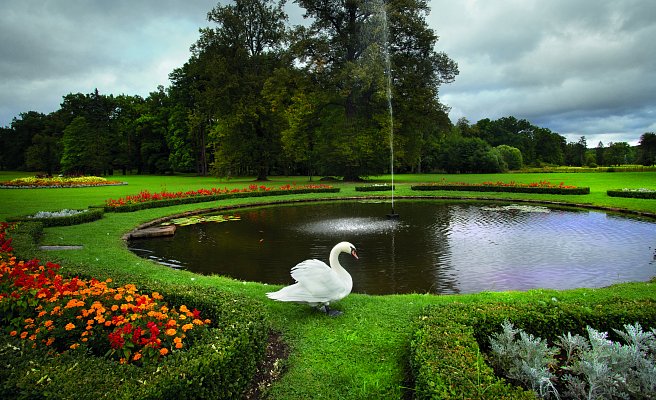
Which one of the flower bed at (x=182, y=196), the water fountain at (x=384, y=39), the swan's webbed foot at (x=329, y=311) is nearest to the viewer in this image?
the swan's webbed foot at (x=329, y=311)

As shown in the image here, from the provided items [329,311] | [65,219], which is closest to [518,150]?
[65,219]

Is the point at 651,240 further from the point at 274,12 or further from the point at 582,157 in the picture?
the point at 582,157

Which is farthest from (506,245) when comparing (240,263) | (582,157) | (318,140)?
(582,157)

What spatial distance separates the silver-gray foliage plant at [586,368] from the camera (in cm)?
374

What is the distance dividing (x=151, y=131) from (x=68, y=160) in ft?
46.1

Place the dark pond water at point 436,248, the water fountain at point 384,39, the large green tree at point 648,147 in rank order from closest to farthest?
1. the dark pond water at point 436,248
2. the water fountain at point 384,39
3. the large green tree at point 648,147

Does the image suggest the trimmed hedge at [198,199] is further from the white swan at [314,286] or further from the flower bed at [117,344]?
the white swan at [314,286]

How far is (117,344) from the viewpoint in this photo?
14.1 feet

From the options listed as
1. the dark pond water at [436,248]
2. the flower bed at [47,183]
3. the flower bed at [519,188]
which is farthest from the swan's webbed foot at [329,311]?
the flower bed at [47,183]

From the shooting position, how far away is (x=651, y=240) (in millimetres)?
12977

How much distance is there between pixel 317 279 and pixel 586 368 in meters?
3.42

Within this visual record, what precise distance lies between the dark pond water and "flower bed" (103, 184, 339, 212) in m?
5.78

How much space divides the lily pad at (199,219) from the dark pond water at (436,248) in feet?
A: 2.05

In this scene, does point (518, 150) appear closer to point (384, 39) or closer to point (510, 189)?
point (384, 39)
